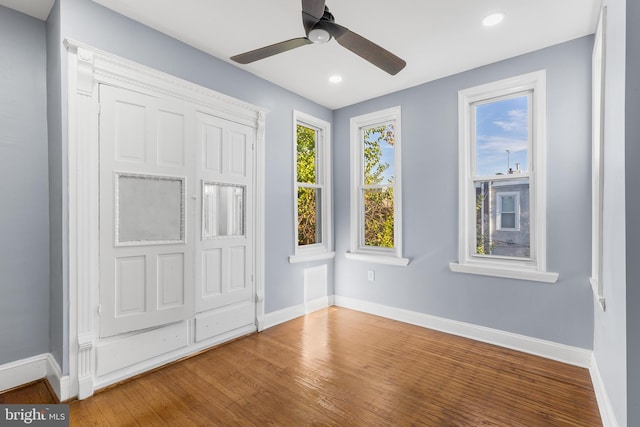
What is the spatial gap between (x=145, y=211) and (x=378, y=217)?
274cm

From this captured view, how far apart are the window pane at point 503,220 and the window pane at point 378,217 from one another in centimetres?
105

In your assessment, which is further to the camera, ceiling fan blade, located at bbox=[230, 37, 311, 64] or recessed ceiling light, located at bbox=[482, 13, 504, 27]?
recessed ceiling light, located at bbox=[482, 13, 504, 27]

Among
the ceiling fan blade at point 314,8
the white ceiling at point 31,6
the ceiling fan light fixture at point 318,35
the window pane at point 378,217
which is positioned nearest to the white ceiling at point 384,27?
the white ceiling at point 31,6

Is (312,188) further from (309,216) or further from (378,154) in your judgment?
(378,154)

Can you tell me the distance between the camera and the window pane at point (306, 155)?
159 inches

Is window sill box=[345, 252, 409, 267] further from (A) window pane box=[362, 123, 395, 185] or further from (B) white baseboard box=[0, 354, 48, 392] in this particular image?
(B) white baseboard box=[0, 354, 48, 392]

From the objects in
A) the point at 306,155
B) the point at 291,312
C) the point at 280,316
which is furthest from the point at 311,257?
the point at 306,155

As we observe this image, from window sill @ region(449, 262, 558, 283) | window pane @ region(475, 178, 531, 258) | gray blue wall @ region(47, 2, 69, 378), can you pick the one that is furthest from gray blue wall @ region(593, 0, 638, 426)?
gray blue wall @ region(47, 2, 69, 378)

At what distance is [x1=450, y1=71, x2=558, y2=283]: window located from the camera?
9.20 ft

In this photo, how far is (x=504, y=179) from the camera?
3.08m

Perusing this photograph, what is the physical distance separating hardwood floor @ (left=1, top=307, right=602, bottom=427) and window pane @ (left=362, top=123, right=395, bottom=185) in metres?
2.03

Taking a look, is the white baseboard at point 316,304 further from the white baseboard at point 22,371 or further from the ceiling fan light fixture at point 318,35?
the ceiling fan light fixture at point 318,35

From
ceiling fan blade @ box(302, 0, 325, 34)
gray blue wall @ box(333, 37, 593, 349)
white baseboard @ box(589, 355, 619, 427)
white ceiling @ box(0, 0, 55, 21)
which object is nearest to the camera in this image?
ceiling fan blade @ box(302, 0, 325, 34)

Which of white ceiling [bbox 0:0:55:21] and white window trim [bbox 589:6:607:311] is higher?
white ceiling [bbox 0:0:55:21]
